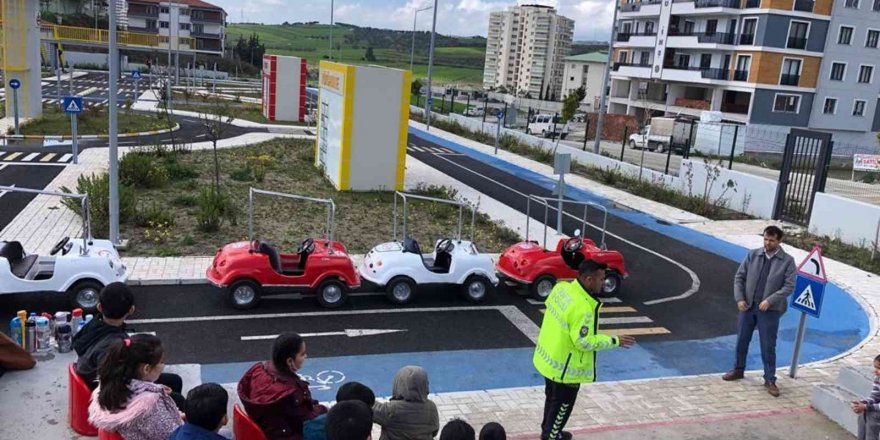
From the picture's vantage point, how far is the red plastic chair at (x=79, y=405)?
528 centimetres

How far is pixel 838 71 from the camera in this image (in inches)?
1873

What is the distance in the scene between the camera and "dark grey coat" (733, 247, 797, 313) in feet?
25.7

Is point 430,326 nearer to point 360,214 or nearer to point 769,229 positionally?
point 769,229

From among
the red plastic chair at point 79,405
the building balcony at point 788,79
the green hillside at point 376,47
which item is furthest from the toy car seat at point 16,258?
the green hillside at point 376,47

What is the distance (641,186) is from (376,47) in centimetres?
14265

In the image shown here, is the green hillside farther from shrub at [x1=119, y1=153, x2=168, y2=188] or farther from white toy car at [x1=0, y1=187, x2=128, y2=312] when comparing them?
white toy car at [x1=0, y1=187, x2=128, y2=312]

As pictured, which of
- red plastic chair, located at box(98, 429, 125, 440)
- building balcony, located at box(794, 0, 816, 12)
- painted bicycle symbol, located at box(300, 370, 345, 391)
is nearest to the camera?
red plastic chair, located at box(98, 429, 125, 440)

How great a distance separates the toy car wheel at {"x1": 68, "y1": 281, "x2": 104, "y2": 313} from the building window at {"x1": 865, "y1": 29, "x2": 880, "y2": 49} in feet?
174

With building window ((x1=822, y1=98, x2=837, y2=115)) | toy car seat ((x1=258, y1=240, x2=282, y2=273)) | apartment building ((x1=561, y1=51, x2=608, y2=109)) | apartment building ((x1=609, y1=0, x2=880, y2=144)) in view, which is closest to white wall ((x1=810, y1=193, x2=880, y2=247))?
toy car seat ((x1=258, y1=240, x2=282, y2=273))

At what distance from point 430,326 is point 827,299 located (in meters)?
7.96

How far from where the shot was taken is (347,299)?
10812 mm

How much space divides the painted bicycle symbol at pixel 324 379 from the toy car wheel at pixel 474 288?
340cm

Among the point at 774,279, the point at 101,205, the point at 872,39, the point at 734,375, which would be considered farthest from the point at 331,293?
the point at 872,39

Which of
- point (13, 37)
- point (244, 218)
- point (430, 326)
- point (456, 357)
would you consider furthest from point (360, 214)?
point (13, 37)
